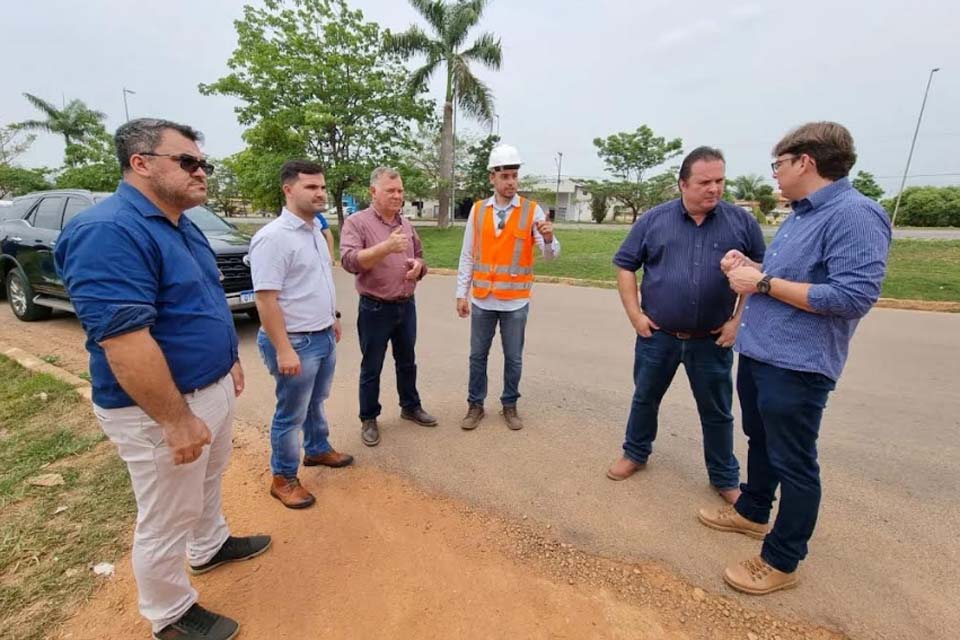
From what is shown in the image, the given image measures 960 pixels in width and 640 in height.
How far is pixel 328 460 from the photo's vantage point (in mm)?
3133

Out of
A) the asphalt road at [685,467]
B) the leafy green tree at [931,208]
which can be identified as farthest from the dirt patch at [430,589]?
the leafy green tree at [931,208]

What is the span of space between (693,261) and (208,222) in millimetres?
6746

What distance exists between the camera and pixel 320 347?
9.03ft

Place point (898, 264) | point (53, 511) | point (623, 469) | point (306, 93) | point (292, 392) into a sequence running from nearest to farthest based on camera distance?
point (53, 511) < point (292, 392) < point (623, 469) < point (898, 264) < point (306, 93)

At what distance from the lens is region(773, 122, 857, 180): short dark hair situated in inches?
76.4

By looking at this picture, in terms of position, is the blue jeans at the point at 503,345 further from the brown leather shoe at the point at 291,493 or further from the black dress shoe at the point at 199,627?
the black dress shoe at the point at 199,627

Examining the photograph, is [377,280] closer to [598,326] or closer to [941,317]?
→ [598,326]

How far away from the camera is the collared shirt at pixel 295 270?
2.47 metres

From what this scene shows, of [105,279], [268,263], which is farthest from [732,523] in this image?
[105,279]

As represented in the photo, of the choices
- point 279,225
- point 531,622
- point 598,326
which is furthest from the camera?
point 598,326

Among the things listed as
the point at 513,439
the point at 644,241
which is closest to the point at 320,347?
the point at 513,439

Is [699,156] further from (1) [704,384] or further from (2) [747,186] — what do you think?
(2) [747,186]

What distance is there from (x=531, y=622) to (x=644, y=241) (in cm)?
205

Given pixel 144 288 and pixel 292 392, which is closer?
pixel 144 288
